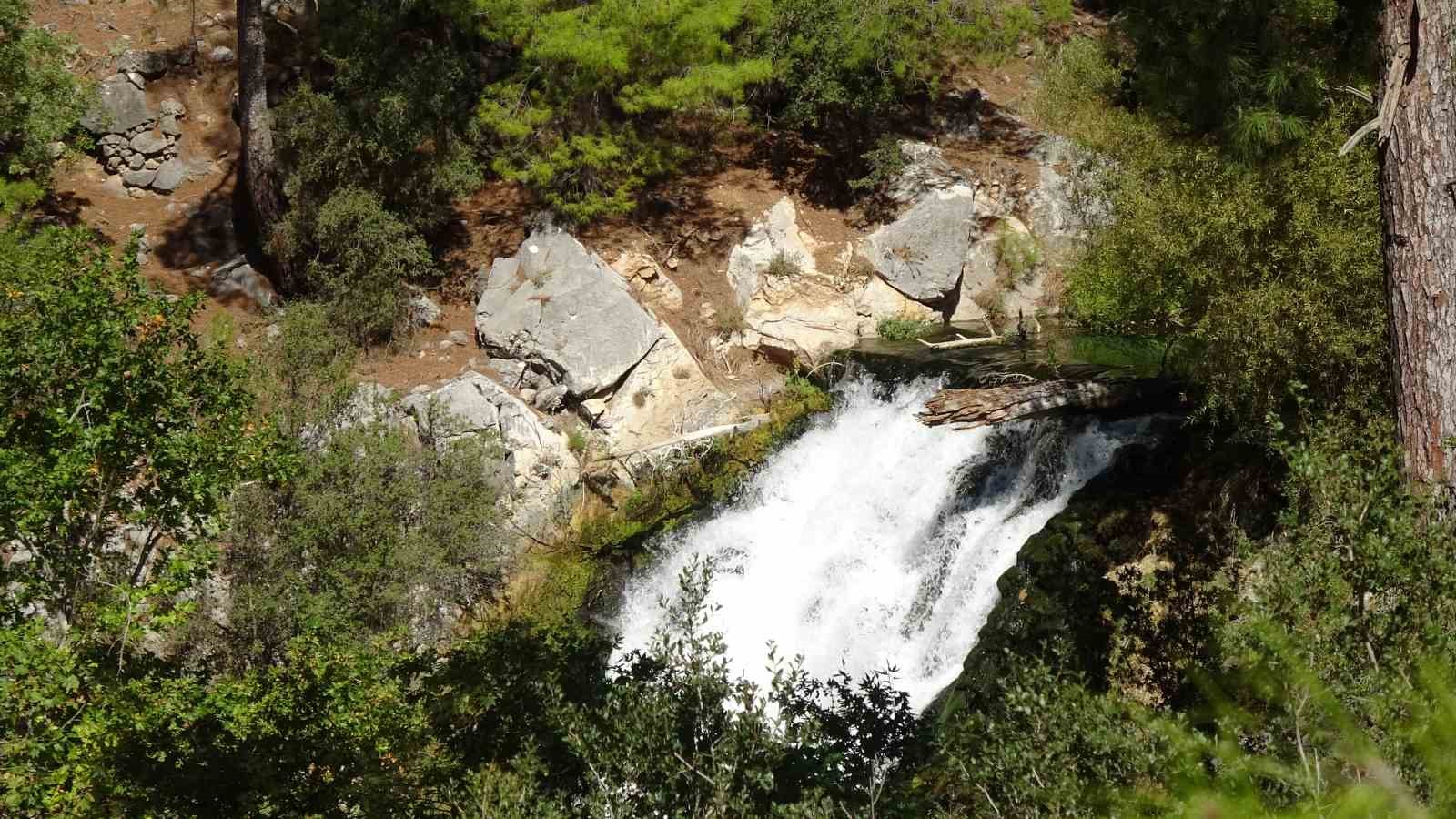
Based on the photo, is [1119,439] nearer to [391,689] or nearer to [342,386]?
[391,689]

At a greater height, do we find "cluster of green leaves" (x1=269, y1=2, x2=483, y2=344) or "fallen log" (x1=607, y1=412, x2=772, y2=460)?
"cluster of green leaves" (x1=269, y1=2, x2=483, y2=344)

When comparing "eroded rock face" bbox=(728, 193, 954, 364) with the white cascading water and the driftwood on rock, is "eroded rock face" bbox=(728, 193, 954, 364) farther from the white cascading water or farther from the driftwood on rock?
the white cascading water

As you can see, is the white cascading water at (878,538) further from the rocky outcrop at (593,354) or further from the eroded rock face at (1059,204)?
the eroded rock face at (1059,204)

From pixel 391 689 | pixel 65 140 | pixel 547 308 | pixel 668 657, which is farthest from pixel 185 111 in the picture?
pixel 668 657

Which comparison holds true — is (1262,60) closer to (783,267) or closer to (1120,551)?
(1120,551)

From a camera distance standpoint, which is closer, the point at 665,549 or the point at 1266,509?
the point at 1266,509

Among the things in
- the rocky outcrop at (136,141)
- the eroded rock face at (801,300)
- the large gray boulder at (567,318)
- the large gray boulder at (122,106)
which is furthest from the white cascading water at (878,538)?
the large gray boulder at (122,106)

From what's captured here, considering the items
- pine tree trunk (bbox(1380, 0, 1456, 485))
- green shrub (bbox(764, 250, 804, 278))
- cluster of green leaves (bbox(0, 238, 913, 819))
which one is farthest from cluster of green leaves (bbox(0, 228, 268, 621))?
green shrub (bbox(764, 250, 804, 278))

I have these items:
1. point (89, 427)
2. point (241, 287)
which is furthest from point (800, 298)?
point (89, 427)
